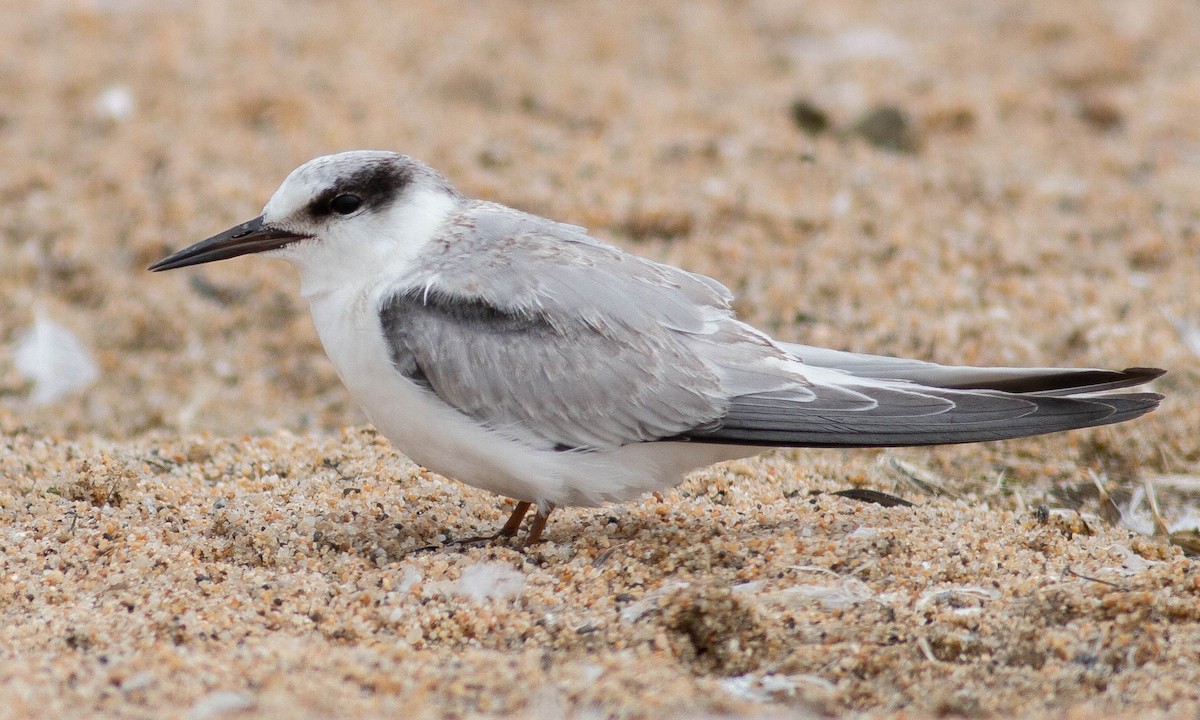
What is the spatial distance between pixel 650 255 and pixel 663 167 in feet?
3.06

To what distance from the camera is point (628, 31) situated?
8547mm

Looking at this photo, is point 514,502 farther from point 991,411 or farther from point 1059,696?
point 1059,696

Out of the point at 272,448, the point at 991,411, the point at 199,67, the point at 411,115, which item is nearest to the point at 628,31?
the point at 411,115

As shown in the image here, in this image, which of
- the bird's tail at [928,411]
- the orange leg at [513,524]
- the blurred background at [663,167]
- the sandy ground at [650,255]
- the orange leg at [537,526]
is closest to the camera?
the sandy ground at [650,255]

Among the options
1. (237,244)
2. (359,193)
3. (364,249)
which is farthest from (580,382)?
(237,244)

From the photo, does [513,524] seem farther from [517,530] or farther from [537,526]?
[537,526]

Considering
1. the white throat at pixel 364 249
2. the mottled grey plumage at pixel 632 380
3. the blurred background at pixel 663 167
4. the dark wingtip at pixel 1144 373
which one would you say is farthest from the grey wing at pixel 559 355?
the blurred background at pixel 663 167

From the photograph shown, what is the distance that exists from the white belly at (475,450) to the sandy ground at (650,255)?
0.18m

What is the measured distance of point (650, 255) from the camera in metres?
5.97

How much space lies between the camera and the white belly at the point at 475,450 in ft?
12.1

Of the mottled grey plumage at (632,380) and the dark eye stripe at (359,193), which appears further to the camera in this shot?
the dark eye stripe at (359,193)

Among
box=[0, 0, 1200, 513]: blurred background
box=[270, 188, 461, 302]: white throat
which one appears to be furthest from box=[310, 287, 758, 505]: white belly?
box=[0, 0, 1200, 513]: blurred background

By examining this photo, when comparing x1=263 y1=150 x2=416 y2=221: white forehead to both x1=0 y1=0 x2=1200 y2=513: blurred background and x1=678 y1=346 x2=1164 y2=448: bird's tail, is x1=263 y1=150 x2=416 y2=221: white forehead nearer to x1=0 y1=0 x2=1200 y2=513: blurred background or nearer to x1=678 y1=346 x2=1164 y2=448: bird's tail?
x1=678 y1=346 x2=1164 y2=448: bird's tail

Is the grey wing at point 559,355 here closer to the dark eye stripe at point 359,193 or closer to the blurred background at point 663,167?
the dark eye stripe at point 359,193
